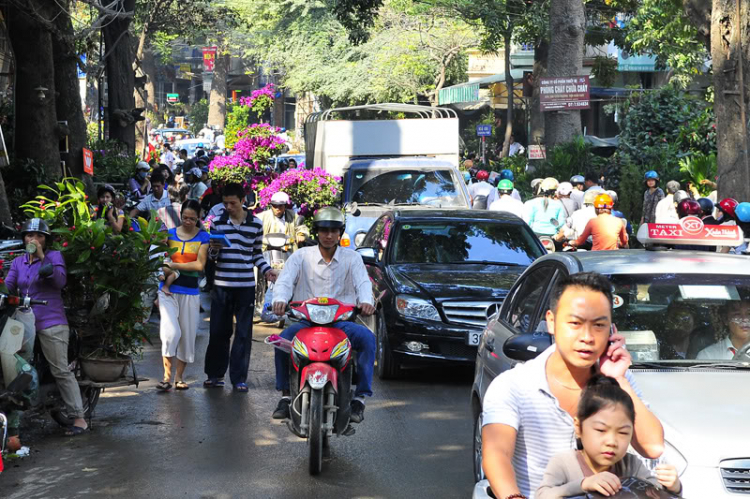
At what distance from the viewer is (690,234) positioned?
6.27 m

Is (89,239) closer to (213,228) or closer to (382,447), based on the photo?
(213,228)

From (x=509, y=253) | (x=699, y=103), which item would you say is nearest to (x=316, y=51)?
(x=699, y=103)

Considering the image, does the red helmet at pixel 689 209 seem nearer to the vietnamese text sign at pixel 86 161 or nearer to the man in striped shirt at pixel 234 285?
the man in striped shirt at pixel 234 285

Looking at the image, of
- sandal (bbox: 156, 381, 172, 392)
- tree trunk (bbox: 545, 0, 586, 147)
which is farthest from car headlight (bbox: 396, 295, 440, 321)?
tree trunk (bbox: 545, 0, 586, 147)

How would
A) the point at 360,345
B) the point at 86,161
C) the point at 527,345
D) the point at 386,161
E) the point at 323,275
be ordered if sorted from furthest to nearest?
the point at 86,161 < the point at 386,161 < the point at 323,275 < the point at 360,345 < the point at 527,345

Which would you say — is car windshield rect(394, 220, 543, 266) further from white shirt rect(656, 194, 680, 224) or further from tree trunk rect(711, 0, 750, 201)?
white shirt rect(656, 194, 680, 224)

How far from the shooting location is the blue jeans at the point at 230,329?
10.2m

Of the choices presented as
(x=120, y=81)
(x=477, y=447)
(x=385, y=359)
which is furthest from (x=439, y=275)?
(x=120, y=81)

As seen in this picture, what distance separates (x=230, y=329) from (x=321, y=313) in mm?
3298

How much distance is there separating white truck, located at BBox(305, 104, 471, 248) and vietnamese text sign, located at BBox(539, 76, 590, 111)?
2.82 metres

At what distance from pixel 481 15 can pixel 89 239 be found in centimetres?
2839

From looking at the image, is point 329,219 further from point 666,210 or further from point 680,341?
point 666,210

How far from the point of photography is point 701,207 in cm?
1178

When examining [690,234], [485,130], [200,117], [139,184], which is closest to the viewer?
[690,234]
